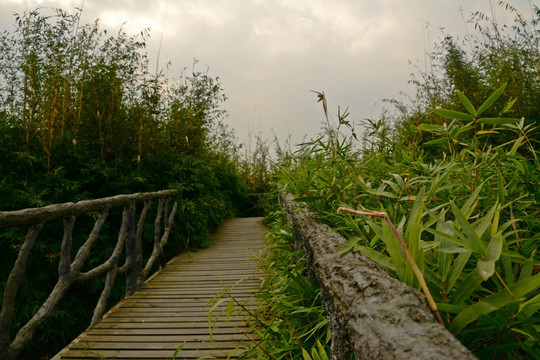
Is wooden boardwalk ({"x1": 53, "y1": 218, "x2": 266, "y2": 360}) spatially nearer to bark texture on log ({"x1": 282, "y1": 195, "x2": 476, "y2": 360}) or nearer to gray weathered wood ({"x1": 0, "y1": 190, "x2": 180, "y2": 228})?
gray weathered wood ({"x1": 0, "y1": 190, "x2": 180, "y2": 228})

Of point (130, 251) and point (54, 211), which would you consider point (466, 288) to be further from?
point (130, 251)

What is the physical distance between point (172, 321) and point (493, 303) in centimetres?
231

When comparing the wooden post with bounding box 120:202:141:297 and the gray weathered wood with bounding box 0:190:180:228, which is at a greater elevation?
the gray weathered wood with bounding box 0:190:180:228

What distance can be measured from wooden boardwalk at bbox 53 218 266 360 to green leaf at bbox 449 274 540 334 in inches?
61.2

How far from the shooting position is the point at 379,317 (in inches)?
24.5

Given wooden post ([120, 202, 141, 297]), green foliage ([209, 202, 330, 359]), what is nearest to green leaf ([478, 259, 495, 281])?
green foliage ([209, 202, 330, 359])

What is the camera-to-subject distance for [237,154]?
29.7 ft

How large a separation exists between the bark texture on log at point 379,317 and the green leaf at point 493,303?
0.19 ft

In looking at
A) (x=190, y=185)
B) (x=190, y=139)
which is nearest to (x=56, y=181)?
(x=190, y=185)

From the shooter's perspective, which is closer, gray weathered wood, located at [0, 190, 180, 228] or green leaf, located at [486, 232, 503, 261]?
green leaf, located at [486, 232, 503, 261]

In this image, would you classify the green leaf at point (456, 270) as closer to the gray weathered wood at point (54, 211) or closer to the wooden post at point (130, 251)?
the gray weathered wood at point (54, 211)

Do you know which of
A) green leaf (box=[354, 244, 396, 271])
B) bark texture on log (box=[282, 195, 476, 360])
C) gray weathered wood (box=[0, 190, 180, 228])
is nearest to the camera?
bark texture on log (box=[282, 195, 476, 360])

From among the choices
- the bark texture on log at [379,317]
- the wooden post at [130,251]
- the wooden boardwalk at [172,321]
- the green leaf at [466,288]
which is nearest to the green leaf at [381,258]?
the bark texture on log at [379,317]

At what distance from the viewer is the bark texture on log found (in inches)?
20.0
